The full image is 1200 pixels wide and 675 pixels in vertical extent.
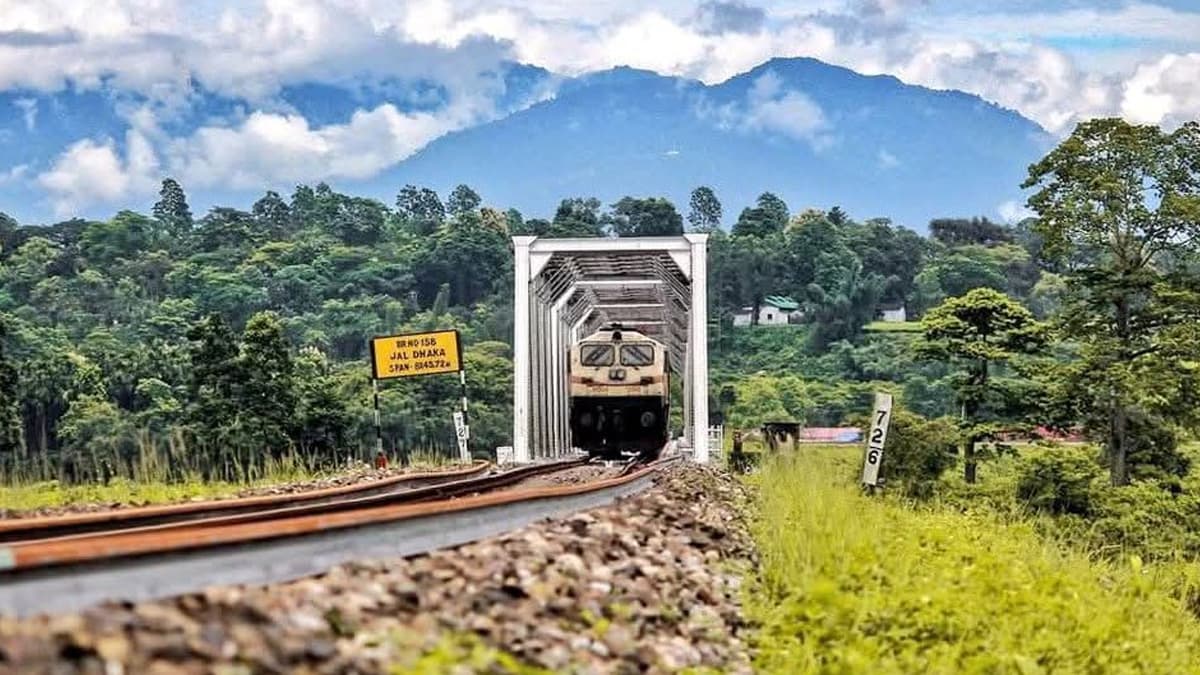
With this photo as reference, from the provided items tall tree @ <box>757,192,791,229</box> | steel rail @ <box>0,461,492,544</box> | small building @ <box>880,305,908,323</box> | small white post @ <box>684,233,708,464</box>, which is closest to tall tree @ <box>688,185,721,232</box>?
tall tree @ <box>757,192,791,229</box>

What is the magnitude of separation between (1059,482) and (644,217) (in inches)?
3489

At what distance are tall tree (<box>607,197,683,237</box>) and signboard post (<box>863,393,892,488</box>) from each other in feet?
322

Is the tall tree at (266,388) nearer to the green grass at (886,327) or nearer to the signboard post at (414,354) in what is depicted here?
the signboard post at (414,354)

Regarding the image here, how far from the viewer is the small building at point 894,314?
298 ft

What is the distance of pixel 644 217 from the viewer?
114 m

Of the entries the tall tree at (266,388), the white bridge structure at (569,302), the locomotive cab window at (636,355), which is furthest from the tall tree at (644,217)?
the locomotive cab window at (636,355)

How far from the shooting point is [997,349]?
29594mm

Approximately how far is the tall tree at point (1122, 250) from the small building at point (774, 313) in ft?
192

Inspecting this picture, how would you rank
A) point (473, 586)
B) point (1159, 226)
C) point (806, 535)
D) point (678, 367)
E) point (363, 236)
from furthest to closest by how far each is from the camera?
point (363, 236)
point (678, 367)
point (1159, 226)
point (806, 535)
point (473, 586)

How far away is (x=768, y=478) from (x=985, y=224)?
10988 cm

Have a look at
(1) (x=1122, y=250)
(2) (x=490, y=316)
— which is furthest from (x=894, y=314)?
(1) (x=1122, y=250)

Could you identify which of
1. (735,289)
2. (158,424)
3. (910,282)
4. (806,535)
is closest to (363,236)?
(735,289)

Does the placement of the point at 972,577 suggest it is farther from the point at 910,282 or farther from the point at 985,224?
the point at 985,224

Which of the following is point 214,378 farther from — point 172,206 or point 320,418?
point 172,206
